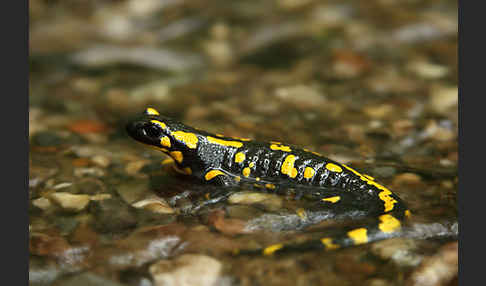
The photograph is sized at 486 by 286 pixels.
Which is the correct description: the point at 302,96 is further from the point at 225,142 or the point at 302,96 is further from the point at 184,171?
the point at 184,171

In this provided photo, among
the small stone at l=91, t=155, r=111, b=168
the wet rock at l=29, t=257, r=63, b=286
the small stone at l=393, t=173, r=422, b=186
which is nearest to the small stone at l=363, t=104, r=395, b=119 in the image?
the small stone at l=393, t=173, r=422, b=186

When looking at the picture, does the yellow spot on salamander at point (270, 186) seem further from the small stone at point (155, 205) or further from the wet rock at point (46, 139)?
the wet rock at point (46, 139)

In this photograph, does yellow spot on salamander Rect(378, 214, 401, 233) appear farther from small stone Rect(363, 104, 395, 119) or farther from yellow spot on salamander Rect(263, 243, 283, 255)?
small stone Rect(363, 104, 395, 119)

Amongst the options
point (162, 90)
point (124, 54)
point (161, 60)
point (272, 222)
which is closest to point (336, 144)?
point (272, 222)

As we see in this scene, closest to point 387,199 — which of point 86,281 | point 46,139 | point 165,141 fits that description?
point 165,141

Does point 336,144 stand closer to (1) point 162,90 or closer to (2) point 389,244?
(2) point 389,244

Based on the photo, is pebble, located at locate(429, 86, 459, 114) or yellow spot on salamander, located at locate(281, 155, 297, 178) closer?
yellow spot on salamander, located at locate(281, 155, 297, 178)
